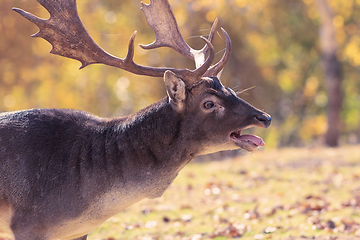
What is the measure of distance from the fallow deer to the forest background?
10.4m

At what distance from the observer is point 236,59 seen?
1869 centimetres

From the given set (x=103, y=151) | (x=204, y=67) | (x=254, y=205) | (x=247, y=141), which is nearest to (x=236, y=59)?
(x=254, y=205)

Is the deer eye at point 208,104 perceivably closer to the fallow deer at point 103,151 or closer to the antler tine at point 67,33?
the fallow deer at point 103,151

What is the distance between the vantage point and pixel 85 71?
24125 mm

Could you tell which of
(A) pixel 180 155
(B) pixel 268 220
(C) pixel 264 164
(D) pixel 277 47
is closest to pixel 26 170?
(A) pixel 180 155

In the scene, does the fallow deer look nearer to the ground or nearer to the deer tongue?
the deer tongue

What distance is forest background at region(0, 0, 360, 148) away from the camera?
1709 centimetres

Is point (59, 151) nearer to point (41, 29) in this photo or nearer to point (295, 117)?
point (41, 29)

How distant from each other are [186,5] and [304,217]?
13.4 m

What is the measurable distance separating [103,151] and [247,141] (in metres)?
1.23

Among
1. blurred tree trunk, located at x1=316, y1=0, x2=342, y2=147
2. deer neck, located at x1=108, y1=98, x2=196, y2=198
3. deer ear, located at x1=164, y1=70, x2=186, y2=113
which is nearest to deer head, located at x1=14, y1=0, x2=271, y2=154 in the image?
deer ear, located at x1=164, y1=70, x2=186, y2=113

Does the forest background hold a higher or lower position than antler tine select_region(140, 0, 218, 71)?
higher

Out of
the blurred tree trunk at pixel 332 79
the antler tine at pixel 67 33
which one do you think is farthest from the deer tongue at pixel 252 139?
the blurred tree trunk at pixel 332 79

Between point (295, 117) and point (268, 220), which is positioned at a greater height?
point (295, 117)
